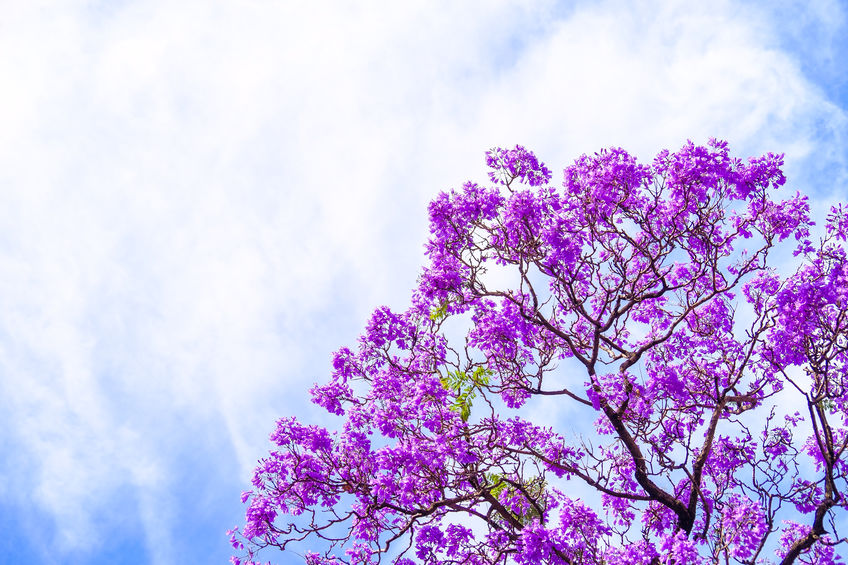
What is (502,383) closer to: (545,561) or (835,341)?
(545,561)

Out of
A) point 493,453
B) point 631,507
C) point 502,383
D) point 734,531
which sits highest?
point 502,383

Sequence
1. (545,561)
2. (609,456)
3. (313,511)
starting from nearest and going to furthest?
(545,561), (313,511), (609,456)

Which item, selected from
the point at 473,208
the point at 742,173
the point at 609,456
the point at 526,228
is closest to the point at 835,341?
the point at 742,173

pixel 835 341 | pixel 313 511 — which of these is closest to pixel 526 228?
pixel 835 341

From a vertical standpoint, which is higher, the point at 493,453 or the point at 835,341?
the point at 493,453

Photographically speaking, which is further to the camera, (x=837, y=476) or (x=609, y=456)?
(x=609, y=456)

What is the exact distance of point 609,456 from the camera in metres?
12.1

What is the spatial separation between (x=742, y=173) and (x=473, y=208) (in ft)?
13.3

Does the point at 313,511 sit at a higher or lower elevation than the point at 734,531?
higher

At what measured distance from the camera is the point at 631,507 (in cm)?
1207

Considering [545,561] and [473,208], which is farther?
[473,208]

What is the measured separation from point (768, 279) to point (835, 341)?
4.26 ft

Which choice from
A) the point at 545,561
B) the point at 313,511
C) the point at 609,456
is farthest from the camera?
the point at 609,456

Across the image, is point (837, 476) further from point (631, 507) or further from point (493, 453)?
point (493, 453)
